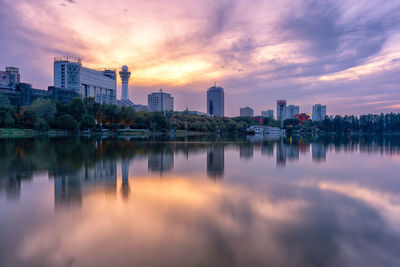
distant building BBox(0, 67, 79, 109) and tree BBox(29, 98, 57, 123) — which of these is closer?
tree BBox(29, 98, 57, 123)

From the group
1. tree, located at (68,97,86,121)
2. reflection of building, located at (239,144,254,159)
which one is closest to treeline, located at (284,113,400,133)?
tree, located at (68,97,86,121)

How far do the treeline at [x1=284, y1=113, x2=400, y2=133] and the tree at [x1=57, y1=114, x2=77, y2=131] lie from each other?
4327 inches

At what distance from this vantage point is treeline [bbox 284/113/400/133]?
144 metres

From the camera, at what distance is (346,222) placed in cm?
732

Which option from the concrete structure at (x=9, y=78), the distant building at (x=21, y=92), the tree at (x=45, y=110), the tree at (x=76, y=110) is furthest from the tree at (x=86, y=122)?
the concrete structure at (x=9, y=78)

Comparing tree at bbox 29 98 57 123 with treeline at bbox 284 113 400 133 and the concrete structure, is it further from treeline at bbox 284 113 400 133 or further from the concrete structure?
treeline at bbox 284 113 400 133

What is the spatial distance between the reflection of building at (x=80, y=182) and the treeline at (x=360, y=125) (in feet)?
454

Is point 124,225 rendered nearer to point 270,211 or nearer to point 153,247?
point 153,247

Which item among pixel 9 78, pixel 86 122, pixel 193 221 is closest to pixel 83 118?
pixel 86 122

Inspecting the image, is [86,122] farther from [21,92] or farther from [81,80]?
[81,80]

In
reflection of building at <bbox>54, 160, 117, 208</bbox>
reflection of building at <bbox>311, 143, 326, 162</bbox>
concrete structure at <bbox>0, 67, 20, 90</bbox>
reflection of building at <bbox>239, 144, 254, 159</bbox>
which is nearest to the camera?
A: reflection of building at <bbox>54, 160, 117, 208</bbox>

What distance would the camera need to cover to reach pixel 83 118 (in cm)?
6631

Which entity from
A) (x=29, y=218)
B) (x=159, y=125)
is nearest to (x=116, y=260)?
(x=29, y=218)

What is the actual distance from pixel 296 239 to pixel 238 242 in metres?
1.37
